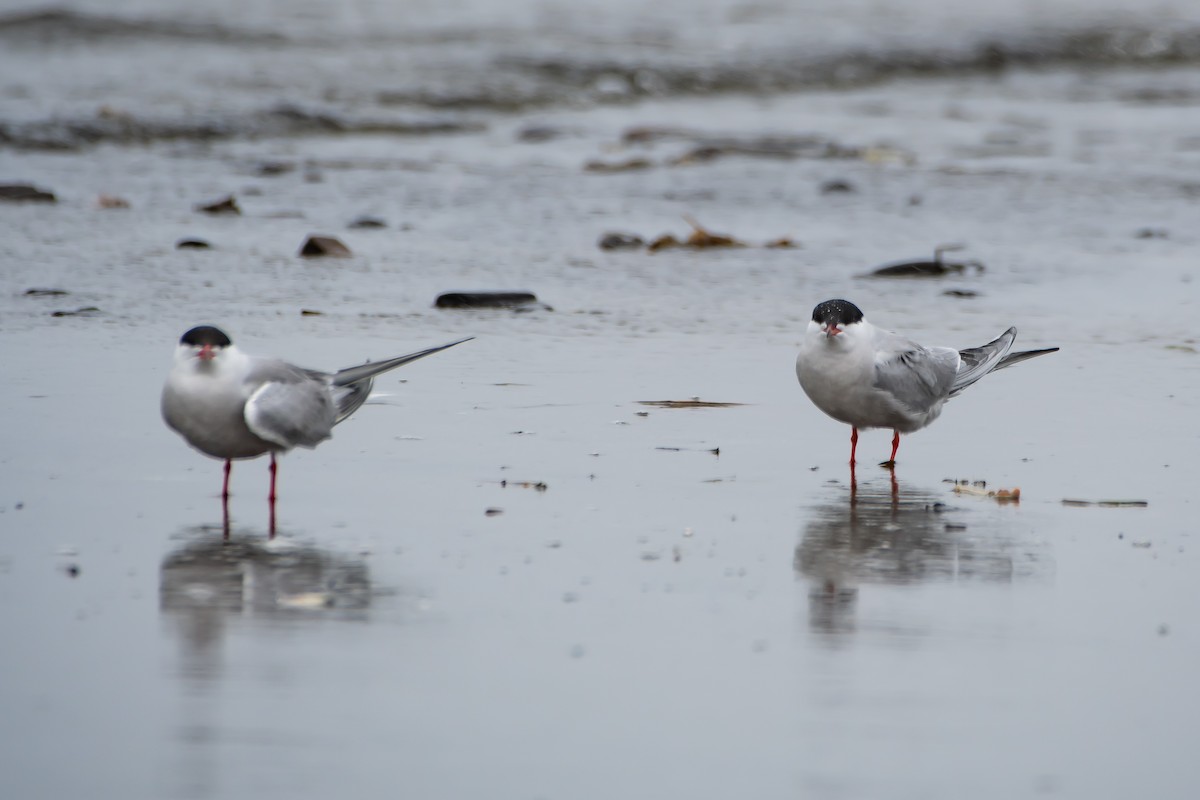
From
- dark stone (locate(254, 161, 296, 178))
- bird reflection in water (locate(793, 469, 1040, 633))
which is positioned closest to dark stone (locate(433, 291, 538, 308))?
bird reflection in water (locate(793, 469, 1040, 633))

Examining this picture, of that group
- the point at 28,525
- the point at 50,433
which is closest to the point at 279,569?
the point at 28,525

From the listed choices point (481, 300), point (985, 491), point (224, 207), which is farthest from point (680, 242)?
point (985, 491)

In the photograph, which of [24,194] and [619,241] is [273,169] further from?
[619,241]

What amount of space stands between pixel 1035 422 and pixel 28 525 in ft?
10.3

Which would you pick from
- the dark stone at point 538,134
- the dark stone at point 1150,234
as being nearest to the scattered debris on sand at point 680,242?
the dark stone at point 1150,234

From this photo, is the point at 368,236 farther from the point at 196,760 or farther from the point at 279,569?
the point at 196,760

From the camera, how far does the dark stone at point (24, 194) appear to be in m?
9.84

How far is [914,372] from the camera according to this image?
16.8 ft

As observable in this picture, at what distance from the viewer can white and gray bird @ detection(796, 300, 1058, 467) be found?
16.4 ft

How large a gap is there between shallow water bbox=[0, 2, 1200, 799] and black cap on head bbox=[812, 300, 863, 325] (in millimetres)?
421

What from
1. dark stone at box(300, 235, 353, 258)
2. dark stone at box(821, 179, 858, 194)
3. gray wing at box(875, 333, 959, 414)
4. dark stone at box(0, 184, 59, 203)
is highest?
dark stone at box(821, 179, 858, 194)

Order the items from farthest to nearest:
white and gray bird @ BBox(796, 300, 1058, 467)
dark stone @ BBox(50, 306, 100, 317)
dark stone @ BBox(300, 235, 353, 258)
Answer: dark stone @ BBox(300, 235, 353, 258), dark stone @ BBox(50, 306, 100, 317), white and gray bird @ BBox(796, 300, 1058, 467)

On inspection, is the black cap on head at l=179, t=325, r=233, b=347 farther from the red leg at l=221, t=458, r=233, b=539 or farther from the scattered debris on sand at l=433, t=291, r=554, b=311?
the scattered debris on sand at l=433, t=291, r=554, b=311

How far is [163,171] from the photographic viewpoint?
471 inches
